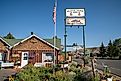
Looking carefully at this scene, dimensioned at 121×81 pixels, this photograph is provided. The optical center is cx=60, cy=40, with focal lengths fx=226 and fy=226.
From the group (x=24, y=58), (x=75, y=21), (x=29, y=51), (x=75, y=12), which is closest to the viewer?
(x=75, y=21)

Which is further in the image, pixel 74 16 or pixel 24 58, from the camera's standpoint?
pixel 24 58

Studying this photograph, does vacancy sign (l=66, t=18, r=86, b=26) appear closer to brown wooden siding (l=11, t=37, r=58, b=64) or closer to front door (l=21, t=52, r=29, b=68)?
brown wooden siding (l=11, t=37, r=58, b=64)

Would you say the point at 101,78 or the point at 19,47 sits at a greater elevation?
the point at 19,47

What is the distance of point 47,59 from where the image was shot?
3328cm

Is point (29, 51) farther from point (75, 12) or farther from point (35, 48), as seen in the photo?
point (75, 12)

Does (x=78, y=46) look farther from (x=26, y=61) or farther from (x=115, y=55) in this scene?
(x=115, y=55)

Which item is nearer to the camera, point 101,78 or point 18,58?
point 101,78

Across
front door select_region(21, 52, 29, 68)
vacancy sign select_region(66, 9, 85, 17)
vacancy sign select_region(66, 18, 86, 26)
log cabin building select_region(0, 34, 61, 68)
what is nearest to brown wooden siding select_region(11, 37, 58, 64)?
log cabin building select_region(0, 34, 61, 68)

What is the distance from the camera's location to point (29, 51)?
109 feet

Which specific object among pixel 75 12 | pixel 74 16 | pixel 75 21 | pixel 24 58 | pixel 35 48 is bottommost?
pixel 24 58

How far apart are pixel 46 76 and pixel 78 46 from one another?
15.6 metres

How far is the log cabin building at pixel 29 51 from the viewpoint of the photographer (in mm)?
33000

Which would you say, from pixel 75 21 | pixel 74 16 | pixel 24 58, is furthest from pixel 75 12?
pixel 24 58

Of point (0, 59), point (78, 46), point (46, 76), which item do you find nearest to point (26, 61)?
point (0, 59)
